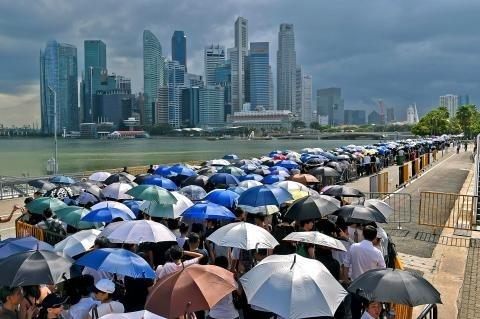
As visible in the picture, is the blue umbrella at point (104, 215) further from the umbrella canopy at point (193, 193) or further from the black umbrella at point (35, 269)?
the umbrella canopy at point (193, 193)

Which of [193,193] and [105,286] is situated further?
[193,193]

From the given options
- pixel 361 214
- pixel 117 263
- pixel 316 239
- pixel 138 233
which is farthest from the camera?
pixel 361 214

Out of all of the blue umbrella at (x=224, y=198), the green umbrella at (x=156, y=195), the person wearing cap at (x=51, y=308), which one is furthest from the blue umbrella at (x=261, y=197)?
the person wearing cap at (x=51, y=308)

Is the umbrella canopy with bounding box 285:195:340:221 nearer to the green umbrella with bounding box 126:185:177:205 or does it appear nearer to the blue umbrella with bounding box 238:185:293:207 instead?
the blue umbrella with bounding box 238:185:293:207

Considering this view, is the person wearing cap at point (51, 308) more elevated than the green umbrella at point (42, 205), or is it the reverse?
the green umbrella at point (42, 205)

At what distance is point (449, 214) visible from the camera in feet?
48.7

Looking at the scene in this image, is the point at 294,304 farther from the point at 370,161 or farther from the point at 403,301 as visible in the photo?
the point at 370,161

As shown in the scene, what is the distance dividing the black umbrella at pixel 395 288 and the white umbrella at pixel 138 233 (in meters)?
3.17

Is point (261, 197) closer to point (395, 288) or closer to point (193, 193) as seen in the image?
point (193, 193)

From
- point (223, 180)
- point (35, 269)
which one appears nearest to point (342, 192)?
point (223, 180)

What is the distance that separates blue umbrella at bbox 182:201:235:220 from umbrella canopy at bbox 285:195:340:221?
3.86ft

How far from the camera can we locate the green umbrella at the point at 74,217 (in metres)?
8.27

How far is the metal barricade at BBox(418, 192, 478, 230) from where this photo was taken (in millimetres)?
13031

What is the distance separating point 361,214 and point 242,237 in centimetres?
267
